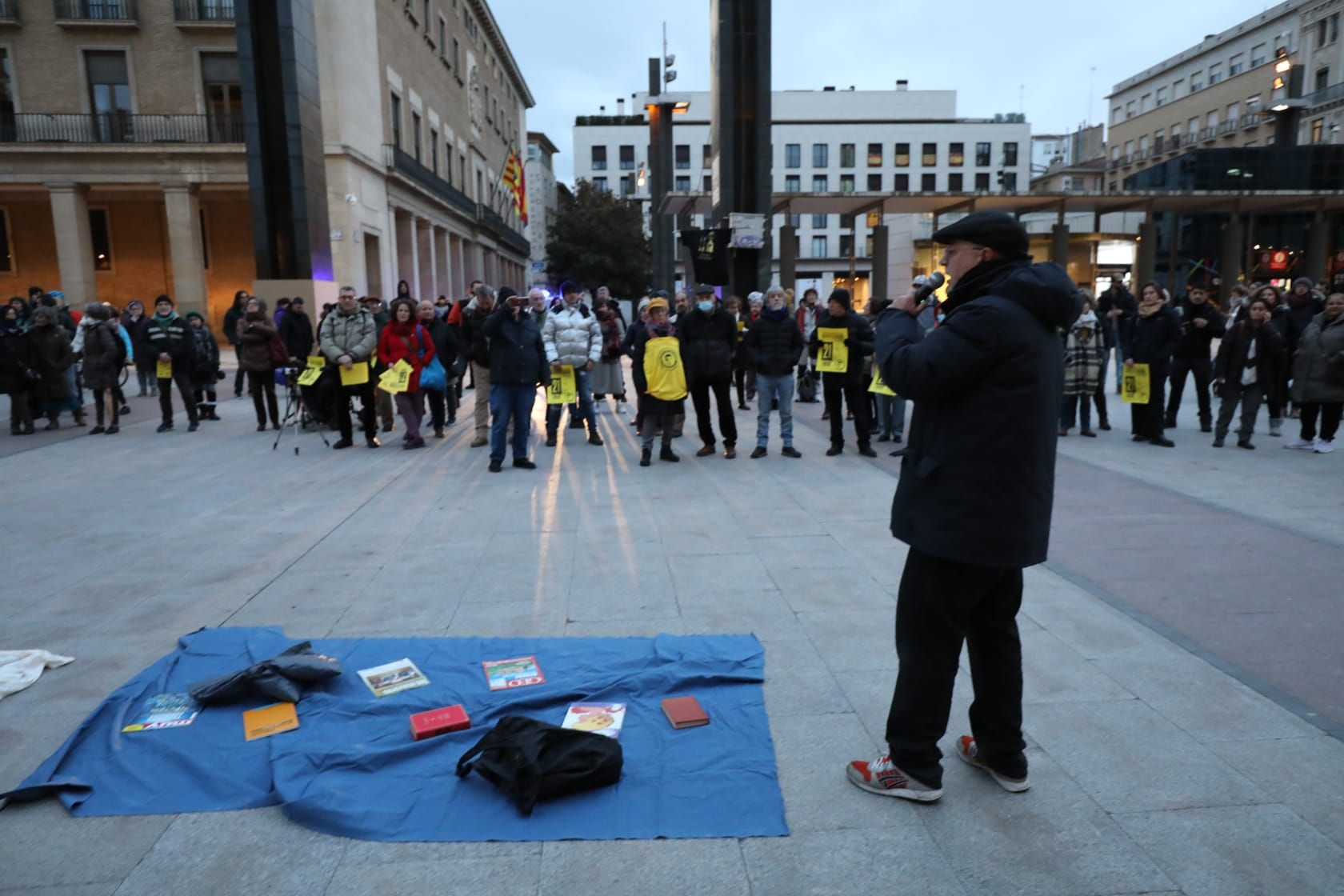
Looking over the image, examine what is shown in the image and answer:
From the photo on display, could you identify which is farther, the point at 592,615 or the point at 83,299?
the point at 83,299

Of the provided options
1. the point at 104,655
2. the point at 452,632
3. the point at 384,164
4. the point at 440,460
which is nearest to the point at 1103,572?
the point at 452,632

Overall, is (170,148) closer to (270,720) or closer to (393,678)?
(393,678)

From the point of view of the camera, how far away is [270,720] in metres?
3.68

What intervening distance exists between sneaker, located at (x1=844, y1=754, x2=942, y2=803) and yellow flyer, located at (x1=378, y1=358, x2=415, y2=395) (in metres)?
8.39

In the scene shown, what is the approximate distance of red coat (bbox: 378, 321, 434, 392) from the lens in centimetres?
1063

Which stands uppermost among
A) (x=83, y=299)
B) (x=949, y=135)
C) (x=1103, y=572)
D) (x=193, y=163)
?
(x=949, y=135)

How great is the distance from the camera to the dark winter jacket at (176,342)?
12172 mm

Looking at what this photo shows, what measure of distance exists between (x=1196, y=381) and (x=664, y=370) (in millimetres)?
6736

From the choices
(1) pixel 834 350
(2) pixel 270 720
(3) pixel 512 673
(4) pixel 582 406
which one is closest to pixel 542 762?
(3) pixel 512 673

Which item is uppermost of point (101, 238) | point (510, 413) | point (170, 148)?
point (170, 148)

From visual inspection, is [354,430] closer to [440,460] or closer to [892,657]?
[440,460]

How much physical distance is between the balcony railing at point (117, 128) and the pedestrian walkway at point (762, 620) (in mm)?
25556

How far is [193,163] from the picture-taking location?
101ft

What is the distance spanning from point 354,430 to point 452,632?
28.9ft
